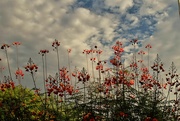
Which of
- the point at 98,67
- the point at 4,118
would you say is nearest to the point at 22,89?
the point at 4,118

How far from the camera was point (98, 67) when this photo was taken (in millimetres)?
8227

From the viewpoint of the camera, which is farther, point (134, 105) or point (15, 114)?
point (15, 114)

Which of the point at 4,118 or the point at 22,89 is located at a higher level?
the point at 22,89

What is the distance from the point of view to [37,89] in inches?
324

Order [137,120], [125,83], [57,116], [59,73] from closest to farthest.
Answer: [137,120]
[125,83]
[57,116]
[59,73]

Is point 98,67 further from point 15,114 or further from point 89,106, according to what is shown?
point 15,114

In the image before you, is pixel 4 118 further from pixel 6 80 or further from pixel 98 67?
pixel 98 67

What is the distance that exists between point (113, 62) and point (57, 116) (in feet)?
6.62

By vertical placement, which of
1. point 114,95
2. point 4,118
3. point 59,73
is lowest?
point 4,118

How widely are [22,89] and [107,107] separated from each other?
10.8 ft

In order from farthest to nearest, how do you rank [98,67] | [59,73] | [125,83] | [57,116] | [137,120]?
[59,73], [98,67], [57,116], [125,83], [137,120]

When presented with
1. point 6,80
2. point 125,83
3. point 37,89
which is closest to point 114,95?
point 125,83

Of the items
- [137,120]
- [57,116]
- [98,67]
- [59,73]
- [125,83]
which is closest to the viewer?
[137,120]

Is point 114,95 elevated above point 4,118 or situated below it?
above
